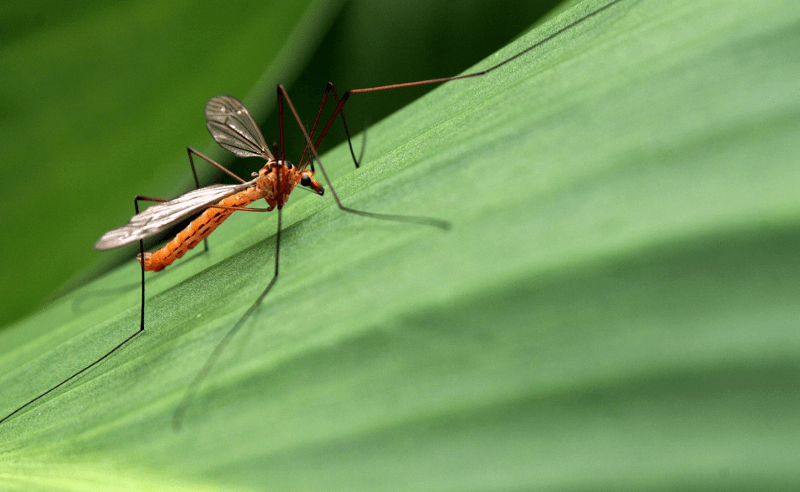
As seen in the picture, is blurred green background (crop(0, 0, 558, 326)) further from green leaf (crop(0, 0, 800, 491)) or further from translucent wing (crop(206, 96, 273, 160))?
green leaf (crop(0, 0, 800, 491))

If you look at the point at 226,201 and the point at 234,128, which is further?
the point at 234,128

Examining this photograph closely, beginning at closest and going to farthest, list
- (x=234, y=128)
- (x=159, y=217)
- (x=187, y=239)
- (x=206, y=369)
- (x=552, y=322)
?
(x=552, y=322) < (x=206, y=369) < (x=159, y=217) < (x=187, y=239) < (x=234, y=128)

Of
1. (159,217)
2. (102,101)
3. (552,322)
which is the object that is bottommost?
(552,322)

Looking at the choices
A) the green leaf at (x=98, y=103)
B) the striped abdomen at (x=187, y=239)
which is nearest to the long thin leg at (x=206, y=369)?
the striped abdomen at (x=187, y=239)

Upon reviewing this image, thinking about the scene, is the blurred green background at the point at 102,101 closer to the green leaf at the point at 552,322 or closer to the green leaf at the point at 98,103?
the green leaf at the point at 98,103

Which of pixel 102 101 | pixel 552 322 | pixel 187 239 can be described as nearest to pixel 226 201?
pixel 187 239

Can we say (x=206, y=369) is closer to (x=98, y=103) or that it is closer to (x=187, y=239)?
(x=187, y=239)

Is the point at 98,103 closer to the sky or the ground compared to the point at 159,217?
closer to the sky

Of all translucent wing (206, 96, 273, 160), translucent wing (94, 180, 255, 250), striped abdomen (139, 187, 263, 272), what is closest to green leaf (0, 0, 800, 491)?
translucent wing (94, 180, 255, 250)
